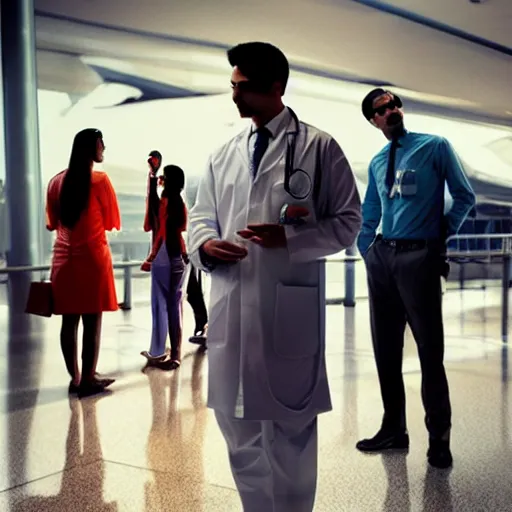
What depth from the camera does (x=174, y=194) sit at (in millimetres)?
4457

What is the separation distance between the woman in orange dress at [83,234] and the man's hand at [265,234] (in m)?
2.22

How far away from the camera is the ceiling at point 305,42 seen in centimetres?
416

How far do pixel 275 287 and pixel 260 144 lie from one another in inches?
13.1

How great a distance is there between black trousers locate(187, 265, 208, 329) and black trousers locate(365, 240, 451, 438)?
8.08 ft

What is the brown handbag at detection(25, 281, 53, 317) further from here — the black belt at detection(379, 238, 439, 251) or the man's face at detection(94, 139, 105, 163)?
the black belt at detection(379, 238, 439, 251)

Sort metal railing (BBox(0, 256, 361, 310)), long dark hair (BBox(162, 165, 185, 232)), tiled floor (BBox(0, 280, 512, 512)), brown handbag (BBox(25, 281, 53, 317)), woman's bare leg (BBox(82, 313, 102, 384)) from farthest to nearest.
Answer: metal railing (BBox(0, 256, 361, 310)), long dark hair (BBox(162, 165, 185, 232)), woman's bare leg (BBox(82, 313, 102, 384)), brown handbag (BBox(25, 281, 53, 317)), tiled floor (BBox(0, 280, 512, 512))

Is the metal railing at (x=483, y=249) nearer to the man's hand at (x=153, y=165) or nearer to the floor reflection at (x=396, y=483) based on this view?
the floor reflection at (x=396, y=483)

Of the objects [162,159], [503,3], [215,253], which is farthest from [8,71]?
[215,253]

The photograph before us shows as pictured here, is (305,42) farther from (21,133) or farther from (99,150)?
(21,133)

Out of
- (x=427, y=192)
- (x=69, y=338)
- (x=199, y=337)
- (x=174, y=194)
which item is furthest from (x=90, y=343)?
(x=427, y=192)

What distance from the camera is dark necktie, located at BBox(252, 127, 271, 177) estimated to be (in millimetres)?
1815

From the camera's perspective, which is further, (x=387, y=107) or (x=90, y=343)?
(x=90, y=343)

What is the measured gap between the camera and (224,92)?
508 cm

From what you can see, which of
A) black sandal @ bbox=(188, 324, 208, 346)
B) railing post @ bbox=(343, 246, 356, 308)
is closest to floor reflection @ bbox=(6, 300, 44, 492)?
black sandal @ bbox=(188, 324, 208, 346)
